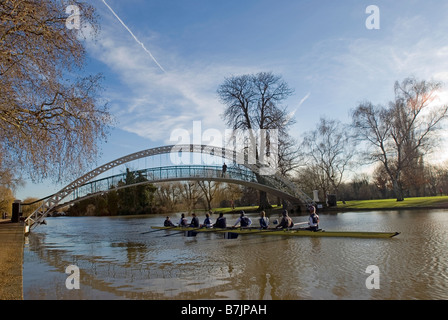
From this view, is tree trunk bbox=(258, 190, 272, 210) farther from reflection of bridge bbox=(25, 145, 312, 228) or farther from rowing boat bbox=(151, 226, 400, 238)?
rowing boat bbox=(151, 226, 400, 238)

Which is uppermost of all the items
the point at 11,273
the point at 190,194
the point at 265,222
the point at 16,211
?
the point at 190,194

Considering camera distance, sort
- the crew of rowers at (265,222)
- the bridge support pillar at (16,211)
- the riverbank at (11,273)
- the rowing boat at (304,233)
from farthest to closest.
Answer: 1. the bridge support pillar at (16,211)
2. the crew of rowers at (265,222)
3. the rowing boat at (304,233)
4. the riverbank at (11,273)

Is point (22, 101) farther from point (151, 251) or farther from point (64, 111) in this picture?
point (151, 251)

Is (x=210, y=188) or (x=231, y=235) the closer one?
(x=231, y=235)

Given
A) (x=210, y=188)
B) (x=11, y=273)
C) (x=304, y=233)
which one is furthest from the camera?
(x=210, y=188)

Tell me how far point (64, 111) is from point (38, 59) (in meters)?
1.69

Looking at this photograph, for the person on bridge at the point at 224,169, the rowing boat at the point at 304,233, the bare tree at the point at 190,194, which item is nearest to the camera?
the rowing boat at the point at 304,233

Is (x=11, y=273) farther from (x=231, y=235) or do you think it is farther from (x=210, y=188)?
(x=210, y=188)

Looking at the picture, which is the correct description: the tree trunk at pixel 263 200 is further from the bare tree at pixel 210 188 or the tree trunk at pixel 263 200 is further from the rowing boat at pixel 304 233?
the rowing boat at pixel 304 233

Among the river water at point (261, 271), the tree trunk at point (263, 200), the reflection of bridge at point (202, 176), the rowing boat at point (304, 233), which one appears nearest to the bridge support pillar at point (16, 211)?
the reflection of bridge at point (202, 176)

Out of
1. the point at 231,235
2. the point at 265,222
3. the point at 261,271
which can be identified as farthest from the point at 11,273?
the point at 265,222

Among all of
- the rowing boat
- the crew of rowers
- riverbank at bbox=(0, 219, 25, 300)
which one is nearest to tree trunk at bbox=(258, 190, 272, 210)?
the crew of rowers

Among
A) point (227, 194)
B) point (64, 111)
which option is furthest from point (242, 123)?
point (64, 111)

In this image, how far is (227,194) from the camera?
221ft
